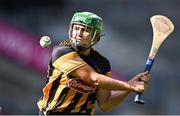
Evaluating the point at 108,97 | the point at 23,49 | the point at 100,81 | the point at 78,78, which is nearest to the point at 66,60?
the point at 78,78

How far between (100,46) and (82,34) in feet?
10.6

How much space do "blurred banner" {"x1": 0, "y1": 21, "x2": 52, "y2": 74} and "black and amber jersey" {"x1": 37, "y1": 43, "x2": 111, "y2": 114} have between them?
334 centimetres

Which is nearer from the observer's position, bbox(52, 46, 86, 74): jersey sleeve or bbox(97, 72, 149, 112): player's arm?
bbox(52, 46, 86, 74): jersey sleeve

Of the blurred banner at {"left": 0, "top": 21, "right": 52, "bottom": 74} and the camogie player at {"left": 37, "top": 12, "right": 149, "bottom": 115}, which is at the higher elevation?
the camogie player at {"left": 37, "top": 12, "right": 149, "bottom": 115}

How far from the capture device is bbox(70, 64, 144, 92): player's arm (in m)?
4.43

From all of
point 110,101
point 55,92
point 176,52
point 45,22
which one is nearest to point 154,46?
point 110,101

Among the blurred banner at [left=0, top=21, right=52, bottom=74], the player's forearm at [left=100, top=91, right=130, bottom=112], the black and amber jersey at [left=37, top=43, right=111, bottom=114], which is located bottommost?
the blurred banner at [left=0, top=21, right=52, bottom=74]

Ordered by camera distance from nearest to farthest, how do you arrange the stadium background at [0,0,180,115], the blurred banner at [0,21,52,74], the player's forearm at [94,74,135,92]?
1. the player's forearm at [94,74,135,92]
2. the stadium background at [0,0,180,115]
3. the blurred banner at [0,21,52,74]

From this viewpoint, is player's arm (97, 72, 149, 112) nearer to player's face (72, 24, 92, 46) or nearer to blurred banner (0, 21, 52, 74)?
player's face (72, 24, 92, 46)

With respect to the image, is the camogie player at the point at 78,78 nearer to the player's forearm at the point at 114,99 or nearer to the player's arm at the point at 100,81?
the player's arm at the point at 100,81

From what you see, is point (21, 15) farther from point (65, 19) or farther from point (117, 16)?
point (117, 16)

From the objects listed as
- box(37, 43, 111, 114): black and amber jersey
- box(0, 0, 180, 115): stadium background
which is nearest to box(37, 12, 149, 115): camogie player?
box(37, 43, 111, 114): black and amber jersey

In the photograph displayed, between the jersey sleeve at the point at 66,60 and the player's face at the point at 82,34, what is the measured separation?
9 centimetres

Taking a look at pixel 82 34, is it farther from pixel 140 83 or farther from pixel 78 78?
pixel 140 83
